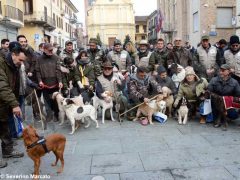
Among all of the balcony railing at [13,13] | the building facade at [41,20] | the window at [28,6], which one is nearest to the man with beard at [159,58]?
the building facade at [41,20]

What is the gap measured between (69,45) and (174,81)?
2943mm

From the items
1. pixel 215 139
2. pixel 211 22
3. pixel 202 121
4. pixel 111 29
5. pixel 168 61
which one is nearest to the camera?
pixel 215 139

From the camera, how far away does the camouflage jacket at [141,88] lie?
25.8ft

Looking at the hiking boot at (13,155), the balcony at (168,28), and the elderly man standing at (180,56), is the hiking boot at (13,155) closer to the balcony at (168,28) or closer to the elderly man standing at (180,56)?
the elderly man standing at (180,56)

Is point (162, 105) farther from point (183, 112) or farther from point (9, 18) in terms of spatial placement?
point (9, 18)

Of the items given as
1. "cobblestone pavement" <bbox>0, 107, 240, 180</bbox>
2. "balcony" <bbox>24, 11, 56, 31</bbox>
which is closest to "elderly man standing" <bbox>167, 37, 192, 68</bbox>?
"cobblestone pavement" <bbox>0, 107, 240, 180</bbox>

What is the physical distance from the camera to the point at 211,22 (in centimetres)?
2769

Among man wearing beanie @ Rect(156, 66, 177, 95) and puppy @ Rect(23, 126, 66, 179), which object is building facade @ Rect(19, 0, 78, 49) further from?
puppy @ Rect(23, 126, 66, 179)

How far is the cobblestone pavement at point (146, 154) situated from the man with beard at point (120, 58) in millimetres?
2208

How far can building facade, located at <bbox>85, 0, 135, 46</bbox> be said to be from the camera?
66312 mm

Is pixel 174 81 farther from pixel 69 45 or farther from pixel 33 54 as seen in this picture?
pixel 33 54

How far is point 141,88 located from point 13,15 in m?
24.0

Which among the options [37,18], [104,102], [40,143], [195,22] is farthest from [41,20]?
[40,143]

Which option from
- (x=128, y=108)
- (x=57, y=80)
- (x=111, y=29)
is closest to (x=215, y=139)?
(x=128, y=108)
